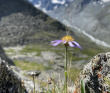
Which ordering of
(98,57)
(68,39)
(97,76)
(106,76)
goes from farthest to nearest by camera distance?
(98,57) → (97,76) → (106,76) → (68,39)

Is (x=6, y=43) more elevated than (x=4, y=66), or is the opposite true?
(x=6, y=43)

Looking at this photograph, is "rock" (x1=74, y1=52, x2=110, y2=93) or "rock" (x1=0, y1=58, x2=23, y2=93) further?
"rock" (x1=0, y1=58, x2=23, y2=93)

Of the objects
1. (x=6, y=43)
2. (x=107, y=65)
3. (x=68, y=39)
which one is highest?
(x=6, y=43)

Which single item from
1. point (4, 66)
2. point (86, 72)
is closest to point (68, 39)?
point (86, 72)

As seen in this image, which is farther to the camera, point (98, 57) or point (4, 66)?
point (4, 66)

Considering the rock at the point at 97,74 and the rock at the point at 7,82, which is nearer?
the rock at the point at 97,74

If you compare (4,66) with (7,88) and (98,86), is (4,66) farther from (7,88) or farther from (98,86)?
(98,86)

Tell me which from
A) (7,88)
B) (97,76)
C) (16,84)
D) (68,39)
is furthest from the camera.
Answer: (16,84)

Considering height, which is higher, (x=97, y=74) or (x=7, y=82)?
(x=97, y=74)

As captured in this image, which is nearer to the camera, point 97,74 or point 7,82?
point 97,74

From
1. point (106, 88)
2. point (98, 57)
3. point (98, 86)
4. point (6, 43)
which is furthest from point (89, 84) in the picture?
point (6, 43)
